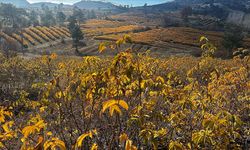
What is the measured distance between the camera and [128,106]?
18.6 feet

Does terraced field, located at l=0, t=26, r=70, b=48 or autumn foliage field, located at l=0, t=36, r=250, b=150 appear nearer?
autumn foliage field, located at l=0, t=36, r=250, b=150

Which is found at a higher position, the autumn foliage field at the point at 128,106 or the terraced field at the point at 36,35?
the autumn foliage field at the point at 128,106

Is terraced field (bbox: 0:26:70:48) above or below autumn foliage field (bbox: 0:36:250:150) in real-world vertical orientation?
below

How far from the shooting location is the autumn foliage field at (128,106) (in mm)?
4469

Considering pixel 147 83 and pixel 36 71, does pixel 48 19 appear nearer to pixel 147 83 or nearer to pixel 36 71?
pixel 36 71

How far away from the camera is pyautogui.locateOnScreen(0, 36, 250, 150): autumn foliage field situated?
4469mm

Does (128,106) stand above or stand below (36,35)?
above

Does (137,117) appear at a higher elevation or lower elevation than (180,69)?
higher

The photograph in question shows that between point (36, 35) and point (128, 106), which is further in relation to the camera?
point (36, 35)

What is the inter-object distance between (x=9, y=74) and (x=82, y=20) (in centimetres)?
11551

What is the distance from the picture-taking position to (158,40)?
68.4 m

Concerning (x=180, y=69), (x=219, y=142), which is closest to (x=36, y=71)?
(x=180, y=69)

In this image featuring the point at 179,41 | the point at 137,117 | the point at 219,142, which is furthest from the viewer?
the point at 179,41

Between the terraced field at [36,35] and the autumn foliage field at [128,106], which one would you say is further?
the terraced field at [36,35]
